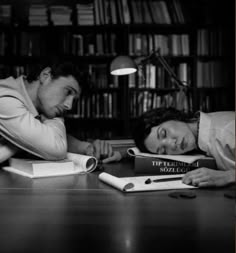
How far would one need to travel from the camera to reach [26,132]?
1384 mm

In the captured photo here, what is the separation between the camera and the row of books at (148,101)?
11.7ft

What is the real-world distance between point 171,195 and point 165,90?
2.75m

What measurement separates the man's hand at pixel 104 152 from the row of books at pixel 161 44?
1.97 m

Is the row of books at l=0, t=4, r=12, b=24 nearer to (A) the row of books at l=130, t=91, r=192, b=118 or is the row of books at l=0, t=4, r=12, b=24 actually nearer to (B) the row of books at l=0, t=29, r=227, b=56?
(B) the row of books at l=0, t=29, r=227, b=56

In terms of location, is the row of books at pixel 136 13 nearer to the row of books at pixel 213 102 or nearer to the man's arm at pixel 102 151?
the row of books at pixel 213 102

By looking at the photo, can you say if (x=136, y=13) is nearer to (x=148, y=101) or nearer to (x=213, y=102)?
(x=148, y=101)

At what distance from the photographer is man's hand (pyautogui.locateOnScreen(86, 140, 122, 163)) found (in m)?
1.70

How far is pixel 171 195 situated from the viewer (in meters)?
0.94

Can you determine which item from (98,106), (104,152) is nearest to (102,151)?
(104,152)

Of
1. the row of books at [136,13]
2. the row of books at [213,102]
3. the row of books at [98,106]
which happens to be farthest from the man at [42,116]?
the row of books at [213,102]

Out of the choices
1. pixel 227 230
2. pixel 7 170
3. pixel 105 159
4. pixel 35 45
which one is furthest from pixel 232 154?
pixel 35 45

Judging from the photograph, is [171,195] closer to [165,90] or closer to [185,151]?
[185,151]

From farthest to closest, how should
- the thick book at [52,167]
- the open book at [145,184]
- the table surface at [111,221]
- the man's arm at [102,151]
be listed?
the man's arm at [102,151] < the thick book at [52,167] < the open book at [145,184] < the table surface at [111,221]

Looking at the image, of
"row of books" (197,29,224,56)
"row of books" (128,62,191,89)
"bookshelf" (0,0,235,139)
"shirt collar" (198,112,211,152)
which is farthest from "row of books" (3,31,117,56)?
"shirt collar" (198,112,211,152)
